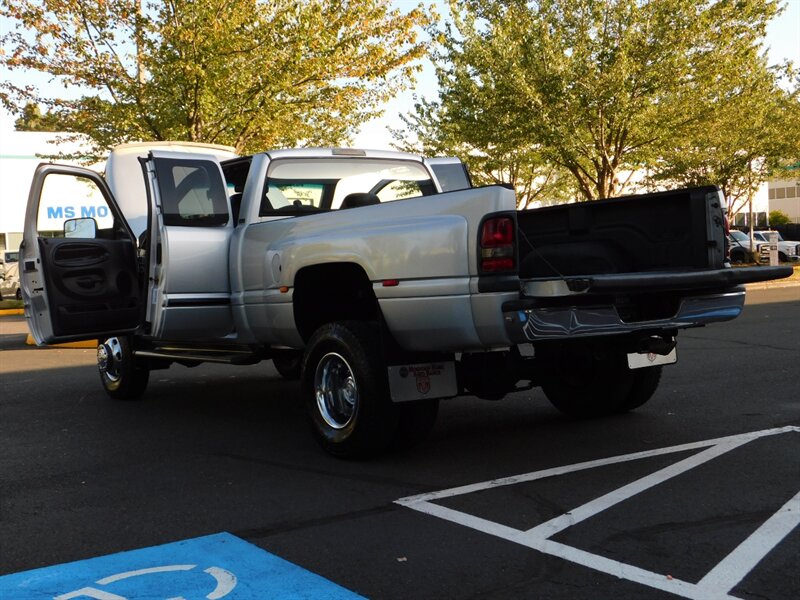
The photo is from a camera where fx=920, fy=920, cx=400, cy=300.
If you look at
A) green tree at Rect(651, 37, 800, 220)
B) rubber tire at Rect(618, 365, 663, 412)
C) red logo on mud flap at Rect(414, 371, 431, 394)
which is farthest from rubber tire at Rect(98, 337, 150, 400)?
green tree at Rect(651, 37, 800, 220)

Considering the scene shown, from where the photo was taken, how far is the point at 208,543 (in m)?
4.38

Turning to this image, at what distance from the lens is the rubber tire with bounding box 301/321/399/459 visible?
18.8ft

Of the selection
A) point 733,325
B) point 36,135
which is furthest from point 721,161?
point 36,135

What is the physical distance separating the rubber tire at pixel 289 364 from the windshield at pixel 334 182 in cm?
113

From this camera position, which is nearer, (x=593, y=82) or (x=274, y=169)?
(x=274, y=169)

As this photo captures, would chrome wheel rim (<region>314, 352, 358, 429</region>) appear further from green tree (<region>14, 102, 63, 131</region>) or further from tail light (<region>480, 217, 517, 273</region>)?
green tree (<region>14, 102, 63, 131</region>)

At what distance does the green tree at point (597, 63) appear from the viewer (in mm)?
21844

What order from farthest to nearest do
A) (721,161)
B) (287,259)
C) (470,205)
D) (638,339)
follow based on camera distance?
(721,161) < (287,259) < (638,339) < (470,205)

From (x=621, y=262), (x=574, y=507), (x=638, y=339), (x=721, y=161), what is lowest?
(x=574, y=507)

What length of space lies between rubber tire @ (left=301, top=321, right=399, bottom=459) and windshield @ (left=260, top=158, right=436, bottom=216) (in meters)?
1.36

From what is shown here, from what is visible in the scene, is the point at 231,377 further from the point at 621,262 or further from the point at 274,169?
the point at 621,262

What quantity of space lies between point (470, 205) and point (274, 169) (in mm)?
2621

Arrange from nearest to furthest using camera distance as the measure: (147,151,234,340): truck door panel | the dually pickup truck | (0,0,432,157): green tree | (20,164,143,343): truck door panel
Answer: the dually pickup truck < (147,151,234,340): truck door panel < (20,164,143,343): truck door panel < (0,0,432,157): green tree

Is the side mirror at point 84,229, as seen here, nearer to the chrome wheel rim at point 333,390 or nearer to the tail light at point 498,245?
the chrome wheel rim at point 333,390
